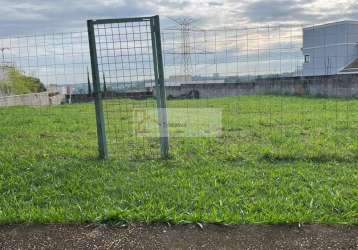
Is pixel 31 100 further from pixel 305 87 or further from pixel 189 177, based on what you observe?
pixel 189 177

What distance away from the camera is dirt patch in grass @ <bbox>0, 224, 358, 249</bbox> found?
9.11 feet

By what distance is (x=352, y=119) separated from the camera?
26.4 feet

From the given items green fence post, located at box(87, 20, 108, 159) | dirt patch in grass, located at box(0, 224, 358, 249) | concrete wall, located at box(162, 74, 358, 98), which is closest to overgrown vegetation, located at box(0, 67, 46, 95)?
concrete wall, located at box(162, 74, 358, 98)

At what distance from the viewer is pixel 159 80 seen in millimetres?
4922

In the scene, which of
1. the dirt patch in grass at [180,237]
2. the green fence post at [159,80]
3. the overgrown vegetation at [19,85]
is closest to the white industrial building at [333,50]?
the overgrown vegetation at [19,85]

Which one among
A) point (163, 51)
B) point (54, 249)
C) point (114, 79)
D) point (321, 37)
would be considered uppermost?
point (321, 37)

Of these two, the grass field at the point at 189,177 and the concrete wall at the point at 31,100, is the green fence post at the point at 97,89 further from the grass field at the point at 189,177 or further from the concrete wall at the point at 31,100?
the concrete wall at the point at 31,100

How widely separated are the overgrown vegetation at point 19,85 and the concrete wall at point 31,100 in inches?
11.8

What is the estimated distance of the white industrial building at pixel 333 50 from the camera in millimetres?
17906

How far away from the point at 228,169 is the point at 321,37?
67.9 feet

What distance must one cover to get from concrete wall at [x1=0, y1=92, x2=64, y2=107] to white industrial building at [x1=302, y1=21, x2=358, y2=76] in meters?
13.5

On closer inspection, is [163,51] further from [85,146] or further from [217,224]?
[217,224]

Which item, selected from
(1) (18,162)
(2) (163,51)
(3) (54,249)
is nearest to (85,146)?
(1) (18,162)

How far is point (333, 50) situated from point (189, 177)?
56.5 feet
